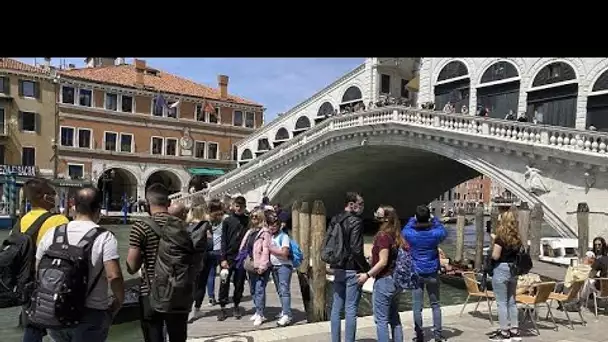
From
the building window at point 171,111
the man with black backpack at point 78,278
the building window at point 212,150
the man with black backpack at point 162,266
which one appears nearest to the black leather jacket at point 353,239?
the man with black backpack at point 162,266

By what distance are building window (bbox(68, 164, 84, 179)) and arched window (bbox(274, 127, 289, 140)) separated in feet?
34.5

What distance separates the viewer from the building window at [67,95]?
3130cm

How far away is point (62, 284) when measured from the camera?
113 inches

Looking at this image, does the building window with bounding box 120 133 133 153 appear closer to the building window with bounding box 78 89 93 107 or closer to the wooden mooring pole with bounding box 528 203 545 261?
the building window with bounding box 78 89 93 107

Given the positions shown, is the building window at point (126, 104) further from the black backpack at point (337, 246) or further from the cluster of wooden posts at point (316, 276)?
the black backpack at point (337, 246)

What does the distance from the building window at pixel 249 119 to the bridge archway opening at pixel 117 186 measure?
8337mm

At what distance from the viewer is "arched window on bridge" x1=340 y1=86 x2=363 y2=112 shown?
95.1 feet

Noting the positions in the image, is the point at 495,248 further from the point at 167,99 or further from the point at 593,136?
the point at 167,99

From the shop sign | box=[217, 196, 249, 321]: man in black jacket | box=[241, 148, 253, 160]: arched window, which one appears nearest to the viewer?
Answer: box=[217, 196, 249, 321]: man in black jacket

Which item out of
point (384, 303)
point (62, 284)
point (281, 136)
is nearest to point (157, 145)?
point (281, 136)

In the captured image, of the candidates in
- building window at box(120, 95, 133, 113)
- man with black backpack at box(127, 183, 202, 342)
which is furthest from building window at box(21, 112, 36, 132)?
man with black backpack at box(127, 183, 202, 342)

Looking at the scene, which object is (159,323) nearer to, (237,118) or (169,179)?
(169,179)

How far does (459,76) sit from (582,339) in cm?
1798
